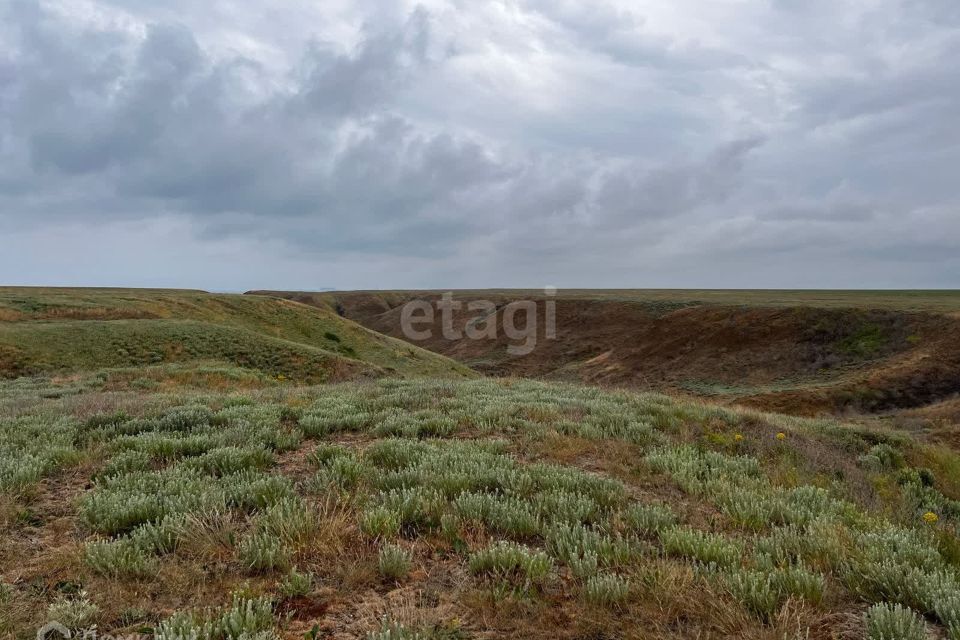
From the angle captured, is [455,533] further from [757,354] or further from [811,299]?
[811,299]

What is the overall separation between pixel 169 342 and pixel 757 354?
38798 millimetres

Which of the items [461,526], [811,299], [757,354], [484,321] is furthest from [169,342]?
[811,299]

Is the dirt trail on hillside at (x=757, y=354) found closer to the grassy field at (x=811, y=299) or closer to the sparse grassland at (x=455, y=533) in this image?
the grassy field at (x=811, y=299)

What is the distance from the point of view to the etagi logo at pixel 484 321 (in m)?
64.3

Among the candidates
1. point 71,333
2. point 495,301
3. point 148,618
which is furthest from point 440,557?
point 495,301

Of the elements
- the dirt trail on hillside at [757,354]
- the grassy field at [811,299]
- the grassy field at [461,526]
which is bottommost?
the dirt trail on hillside at [757,354]

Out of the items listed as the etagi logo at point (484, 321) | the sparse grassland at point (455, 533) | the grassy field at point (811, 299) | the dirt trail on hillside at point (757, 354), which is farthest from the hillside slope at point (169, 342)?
the grassy field at point (811, 299)

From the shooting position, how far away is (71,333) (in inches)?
1021

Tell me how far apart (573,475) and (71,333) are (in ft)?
95.2

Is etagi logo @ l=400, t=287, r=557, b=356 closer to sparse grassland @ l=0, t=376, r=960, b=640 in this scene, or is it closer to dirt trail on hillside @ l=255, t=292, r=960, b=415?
dirt trail on hillside @ l=255, t=292, r=960, b=415

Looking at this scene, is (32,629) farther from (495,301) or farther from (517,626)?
(495,301)

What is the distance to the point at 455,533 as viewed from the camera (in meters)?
4.54

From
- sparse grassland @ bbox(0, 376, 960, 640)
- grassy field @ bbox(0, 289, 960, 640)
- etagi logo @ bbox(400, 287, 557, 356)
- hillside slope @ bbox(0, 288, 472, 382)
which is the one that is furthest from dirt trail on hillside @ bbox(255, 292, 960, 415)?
sparse grassland @ bbox(0, 376, 960, 640)

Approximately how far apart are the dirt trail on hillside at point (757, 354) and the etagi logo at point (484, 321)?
167cm
